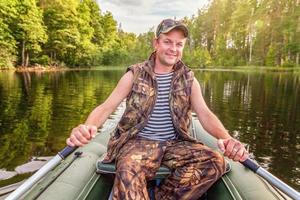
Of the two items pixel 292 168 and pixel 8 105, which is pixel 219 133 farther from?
pixel 8 105

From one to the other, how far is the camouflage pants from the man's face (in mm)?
787

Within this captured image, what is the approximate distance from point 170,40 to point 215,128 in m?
0.91

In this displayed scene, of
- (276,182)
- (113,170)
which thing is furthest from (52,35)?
(276,182)

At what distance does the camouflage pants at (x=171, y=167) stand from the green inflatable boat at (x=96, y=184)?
0.12 m

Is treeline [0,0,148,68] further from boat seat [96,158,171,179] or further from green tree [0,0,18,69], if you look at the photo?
boat seat [96,158,171,179]

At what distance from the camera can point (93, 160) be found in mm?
3541

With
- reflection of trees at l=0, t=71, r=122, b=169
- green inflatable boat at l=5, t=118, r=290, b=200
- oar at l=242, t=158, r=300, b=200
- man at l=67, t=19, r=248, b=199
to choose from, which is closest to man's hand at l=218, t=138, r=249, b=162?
oar at l=242, t=158, r=300, b=200

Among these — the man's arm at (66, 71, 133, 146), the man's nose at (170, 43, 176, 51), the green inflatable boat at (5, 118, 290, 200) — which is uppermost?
the man's nose at (170, 43, 176, 51)

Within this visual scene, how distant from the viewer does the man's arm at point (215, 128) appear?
250 centimetres

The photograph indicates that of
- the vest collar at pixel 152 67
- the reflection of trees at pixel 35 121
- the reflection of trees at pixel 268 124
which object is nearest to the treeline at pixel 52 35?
the reflection of trees at pixel 35 121

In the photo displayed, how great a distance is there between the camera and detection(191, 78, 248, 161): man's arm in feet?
8.21

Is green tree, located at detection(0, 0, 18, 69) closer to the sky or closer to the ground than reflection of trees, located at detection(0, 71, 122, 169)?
closer to the sky

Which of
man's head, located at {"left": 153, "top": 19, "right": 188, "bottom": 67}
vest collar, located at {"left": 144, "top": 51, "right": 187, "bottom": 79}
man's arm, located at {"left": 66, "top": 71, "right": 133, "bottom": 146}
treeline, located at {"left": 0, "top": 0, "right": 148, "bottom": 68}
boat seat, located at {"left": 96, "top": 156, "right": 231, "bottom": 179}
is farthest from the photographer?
treeline, located at {"left": 0, "top": 0, "right": 148, "bottom": 68}

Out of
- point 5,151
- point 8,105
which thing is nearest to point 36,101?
point 8,105
